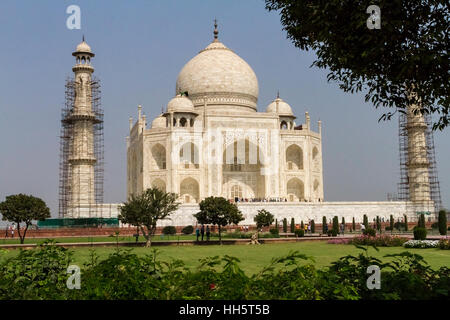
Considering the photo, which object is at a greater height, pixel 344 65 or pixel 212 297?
pixel 344 65

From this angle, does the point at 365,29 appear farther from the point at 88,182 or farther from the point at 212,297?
the point at 88,182

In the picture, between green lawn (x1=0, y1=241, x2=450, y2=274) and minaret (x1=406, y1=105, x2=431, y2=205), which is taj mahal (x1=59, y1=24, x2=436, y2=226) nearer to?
minaret (x1=406, y1=105, x2=431, y2=205)

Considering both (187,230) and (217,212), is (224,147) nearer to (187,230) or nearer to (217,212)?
(187,230)

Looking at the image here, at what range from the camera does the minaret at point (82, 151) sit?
114 feet

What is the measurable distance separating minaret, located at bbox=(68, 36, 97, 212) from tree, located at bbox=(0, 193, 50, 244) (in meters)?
13.3

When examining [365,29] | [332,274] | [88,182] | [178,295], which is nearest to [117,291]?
[178,295]

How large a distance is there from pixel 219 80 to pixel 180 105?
166 inches

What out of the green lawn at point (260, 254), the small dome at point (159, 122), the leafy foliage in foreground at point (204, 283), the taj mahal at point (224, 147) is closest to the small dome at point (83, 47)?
the taj mahal at point (224, 147)

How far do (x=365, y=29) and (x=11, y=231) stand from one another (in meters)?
23.2

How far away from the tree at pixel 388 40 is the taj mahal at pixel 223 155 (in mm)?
25794

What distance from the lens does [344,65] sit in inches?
260

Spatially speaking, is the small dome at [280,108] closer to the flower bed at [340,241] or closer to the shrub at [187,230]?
the shrub at [187,230]

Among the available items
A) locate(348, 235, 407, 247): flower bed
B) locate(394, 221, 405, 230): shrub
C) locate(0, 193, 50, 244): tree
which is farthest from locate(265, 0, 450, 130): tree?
locate(394, 221, 405, 230): shrub

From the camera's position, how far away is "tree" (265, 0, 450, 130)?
581 centimetres
